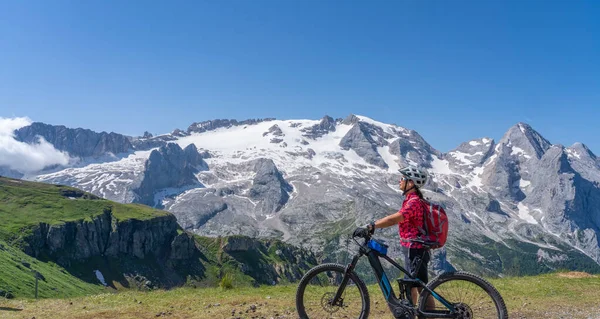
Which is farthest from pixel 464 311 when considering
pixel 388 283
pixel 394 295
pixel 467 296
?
pixel 388 283

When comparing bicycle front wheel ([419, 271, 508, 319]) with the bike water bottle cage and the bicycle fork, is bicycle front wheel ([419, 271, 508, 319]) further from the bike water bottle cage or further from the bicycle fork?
the bicycle fork

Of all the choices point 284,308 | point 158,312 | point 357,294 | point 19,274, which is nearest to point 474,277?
point 357,294

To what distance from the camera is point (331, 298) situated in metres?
13.0

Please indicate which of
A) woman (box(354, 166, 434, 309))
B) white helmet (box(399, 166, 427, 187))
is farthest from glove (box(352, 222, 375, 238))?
white helmet (box(399, 166, 427, 187))

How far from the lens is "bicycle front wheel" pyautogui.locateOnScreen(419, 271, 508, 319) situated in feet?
37.9

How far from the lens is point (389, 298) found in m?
12.2

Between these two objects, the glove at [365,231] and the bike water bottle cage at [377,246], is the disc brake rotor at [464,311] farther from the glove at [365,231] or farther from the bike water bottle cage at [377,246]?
the glove at [365,231]

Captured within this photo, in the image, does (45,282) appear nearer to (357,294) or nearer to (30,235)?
(30,235)

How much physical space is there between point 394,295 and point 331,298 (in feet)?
6.40

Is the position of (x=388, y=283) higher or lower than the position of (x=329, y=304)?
higher

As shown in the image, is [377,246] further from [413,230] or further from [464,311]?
[464,311]

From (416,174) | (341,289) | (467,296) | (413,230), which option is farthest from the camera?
(341,289)

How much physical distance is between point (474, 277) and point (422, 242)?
5.61 ft

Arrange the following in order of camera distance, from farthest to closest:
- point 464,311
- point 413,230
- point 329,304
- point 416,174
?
point 329,304 → point 416,174 → point 413,230 → point 464,311
